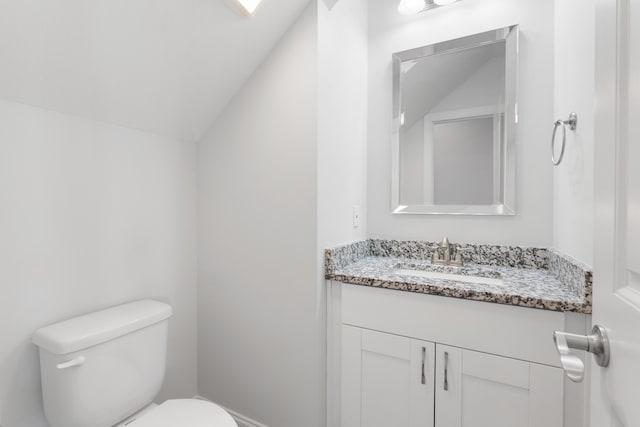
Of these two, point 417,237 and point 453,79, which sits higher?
point 453,79

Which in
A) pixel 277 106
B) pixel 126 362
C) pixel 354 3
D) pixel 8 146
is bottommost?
pixel 126 362

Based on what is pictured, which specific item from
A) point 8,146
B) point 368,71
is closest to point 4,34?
point 8,146

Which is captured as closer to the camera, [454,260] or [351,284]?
[351,284]

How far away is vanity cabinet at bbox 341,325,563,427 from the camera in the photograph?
40.6 inches

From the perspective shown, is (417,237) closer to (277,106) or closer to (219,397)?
(277,106)

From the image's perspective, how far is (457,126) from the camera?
169 cm

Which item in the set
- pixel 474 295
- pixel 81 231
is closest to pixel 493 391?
pixel 474 295

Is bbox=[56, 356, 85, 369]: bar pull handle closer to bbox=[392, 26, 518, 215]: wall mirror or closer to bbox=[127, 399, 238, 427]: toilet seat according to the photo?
bbox=[127, 399, 238, 427]: toilet seat

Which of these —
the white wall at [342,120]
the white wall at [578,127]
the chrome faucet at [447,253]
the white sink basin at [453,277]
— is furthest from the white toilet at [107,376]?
the white wall at [578,127]

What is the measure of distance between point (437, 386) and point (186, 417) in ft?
3.10

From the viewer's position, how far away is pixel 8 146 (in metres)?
1.08

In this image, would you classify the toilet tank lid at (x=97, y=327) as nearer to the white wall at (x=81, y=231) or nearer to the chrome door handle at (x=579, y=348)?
the white wall at (x=81, y=231)

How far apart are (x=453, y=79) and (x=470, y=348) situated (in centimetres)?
138

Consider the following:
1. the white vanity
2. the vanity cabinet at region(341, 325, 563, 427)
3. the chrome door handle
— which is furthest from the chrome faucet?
the chrome door handle
